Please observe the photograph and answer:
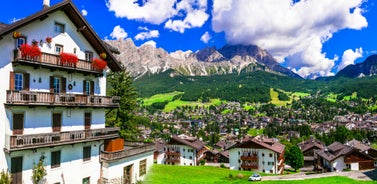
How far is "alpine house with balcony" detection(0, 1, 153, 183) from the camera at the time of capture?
23188 mm

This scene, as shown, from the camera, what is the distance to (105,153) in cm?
2980

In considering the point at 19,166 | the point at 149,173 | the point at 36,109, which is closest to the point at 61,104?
the point at 36,109

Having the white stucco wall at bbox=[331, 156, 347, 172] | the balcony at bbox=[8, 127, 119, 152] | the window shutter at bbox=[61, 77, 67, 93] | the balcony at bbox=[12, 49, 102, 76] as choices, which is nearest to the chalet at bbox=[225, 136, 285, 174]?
the white stucco wall at bbox=[331, 156, 347, 172]

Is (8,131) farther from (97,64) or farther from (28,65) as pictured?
(97,64)

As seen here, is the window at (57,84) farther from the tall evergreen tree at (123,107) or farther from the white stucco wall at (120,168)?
the tall evergreen tree at (123,107)

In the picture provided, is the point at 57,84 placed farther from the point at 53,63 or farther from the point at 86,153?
the point at 86,153

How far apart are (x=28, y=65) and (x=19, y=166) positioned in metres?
7.45

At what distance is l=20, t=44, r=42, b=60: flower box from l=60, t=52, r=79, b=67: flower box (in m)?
2.20

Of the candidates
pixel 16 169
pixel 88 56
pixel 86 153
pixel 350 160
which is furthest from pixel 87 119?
pixel 350 160

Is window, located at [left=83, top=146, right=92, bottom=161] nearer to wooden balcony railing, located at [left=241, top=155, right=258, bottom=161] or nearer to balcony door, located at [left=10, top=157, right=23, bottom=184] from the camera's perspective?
balcony door, located at [left=10, top=157, right=23, bottom=184]

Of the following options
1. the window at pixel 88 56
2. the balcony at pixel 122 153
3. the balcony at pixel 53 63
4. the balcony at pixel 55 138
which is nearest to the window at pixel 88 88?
the balcony at pixel 53 63

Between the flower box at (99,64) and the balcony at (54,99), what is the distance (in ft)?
8.50

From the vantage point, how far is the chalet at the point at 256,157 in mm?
97512

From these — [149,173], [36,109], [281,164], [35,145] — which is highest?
[36,109]
